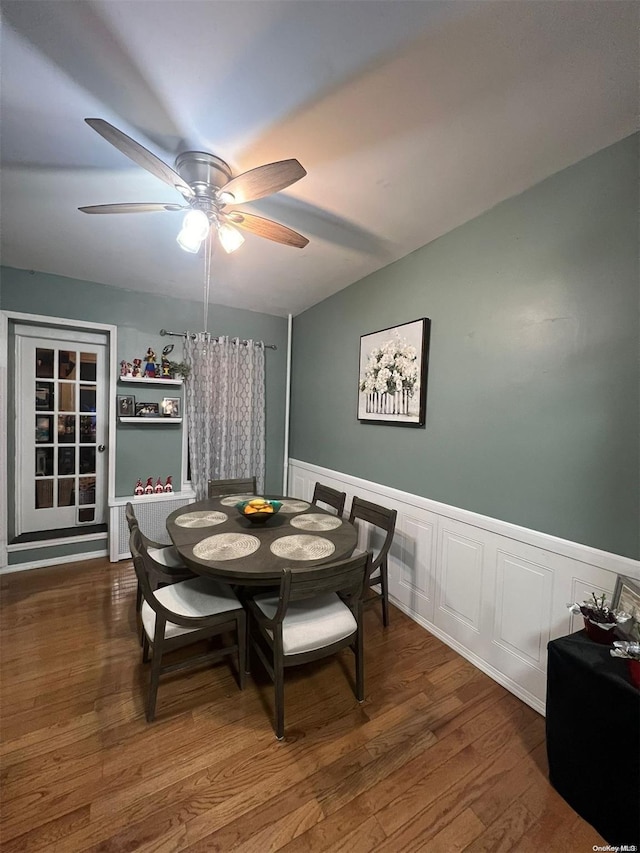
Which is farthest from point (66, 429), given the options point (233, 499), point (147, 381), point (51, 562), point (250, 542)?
point (250, 542)

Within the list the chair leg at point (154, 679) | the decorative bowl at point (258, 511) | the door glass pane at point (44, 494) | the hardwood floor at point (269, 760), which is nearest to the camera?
the hardwood floor at point (269, 760)

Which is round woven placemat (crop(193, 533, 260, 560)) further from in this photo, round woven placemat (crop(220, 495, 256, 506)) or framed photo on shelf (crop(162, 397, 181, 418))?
framed photo on shelf (crop(162, 397, 181, 418))

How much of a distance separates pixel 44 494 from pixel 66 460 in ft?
1.19

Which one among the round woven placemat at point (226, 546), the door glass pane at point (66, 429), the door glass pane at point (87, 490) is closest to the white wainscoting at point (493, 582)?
the round woven placemat at point (226, 546)

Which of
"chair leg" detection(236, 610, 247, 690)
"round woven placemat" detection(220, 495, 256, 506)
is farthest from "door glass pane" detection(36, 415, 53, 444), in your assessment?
"chair leg" detection(236, 610, 247, 690)

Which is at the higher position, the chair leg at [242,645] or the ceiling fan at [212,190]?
the ceiling fan at [212,190]

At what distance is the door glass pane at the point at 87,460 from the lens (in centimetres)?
328

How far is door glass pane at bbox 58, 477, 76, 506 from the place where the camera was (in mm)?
3207

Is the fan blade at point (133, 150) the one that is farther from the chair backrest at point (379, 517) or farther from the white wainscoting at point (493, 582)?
the white wainscoting at point (493, 582)

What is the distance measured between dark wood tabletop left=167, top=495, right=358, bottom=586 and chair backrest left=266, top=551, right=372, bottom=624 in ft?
0.54

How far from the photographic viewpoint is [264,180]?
51.3 inches

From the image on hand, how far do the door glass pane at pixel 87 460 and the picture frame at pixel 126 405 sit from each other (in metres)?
0.53

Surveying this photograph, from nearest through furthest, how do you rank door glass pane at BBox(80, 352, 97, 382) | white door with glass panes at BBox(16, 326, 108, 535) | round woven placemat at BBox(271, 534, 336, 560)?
round woven placemat at BBox(271, 534, 336, 560) → white door with glass panes at BBox(16, 326, 108, 535) → door glass pane at BBox(80, 352, 97, 382)

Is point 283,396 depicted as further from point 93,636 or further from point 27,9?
point 27,9
